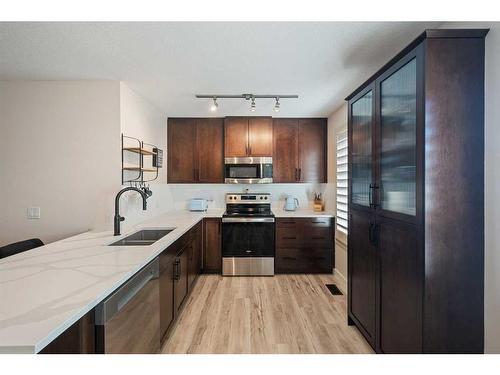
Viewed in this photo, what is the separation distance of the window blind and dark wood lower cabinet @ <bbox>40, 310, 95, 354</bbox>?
9.62 ft

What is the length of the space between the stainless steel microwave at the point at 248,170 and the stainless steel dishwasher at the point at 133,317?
2236 mm

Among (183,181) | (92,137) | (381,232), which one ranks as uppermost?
(92,137)

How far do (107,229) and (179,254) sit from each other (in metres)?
0.79

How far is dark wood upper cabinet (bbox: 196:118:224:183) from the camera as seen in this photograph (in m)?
3.98

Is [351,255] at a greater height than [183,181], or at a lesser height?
lesser

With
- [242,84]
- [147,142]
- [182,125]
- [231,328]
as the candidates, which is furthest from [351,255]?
[182,125]

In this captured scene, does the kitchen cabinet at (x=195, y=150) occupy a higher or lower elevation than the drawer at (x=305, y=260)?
higher

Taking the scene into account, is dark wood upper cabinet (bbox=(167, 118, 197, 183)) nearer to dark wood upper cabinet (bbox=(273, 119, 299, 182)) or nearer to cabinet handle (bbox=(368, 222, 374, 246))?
dark wood upper cabinet (bbox=(273, 119, 299, 182))

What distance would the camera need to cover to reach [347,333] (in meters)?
2.22

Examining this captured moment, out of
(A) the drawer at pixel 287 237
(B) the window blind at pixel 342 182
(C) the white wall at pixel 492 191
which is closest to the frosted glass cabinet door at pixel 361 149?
(C) the white wall at pixel 492 191

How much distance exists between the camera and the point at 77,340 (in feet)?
3.26

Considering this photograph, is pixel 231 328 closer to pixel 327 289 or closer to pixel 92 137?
pixel 327 289

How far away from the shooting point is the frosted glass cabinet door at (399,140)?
4.71ft

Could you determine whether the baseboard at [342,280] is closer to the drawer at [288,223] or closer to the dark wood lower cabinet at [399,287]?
the drawer at [288,223]
